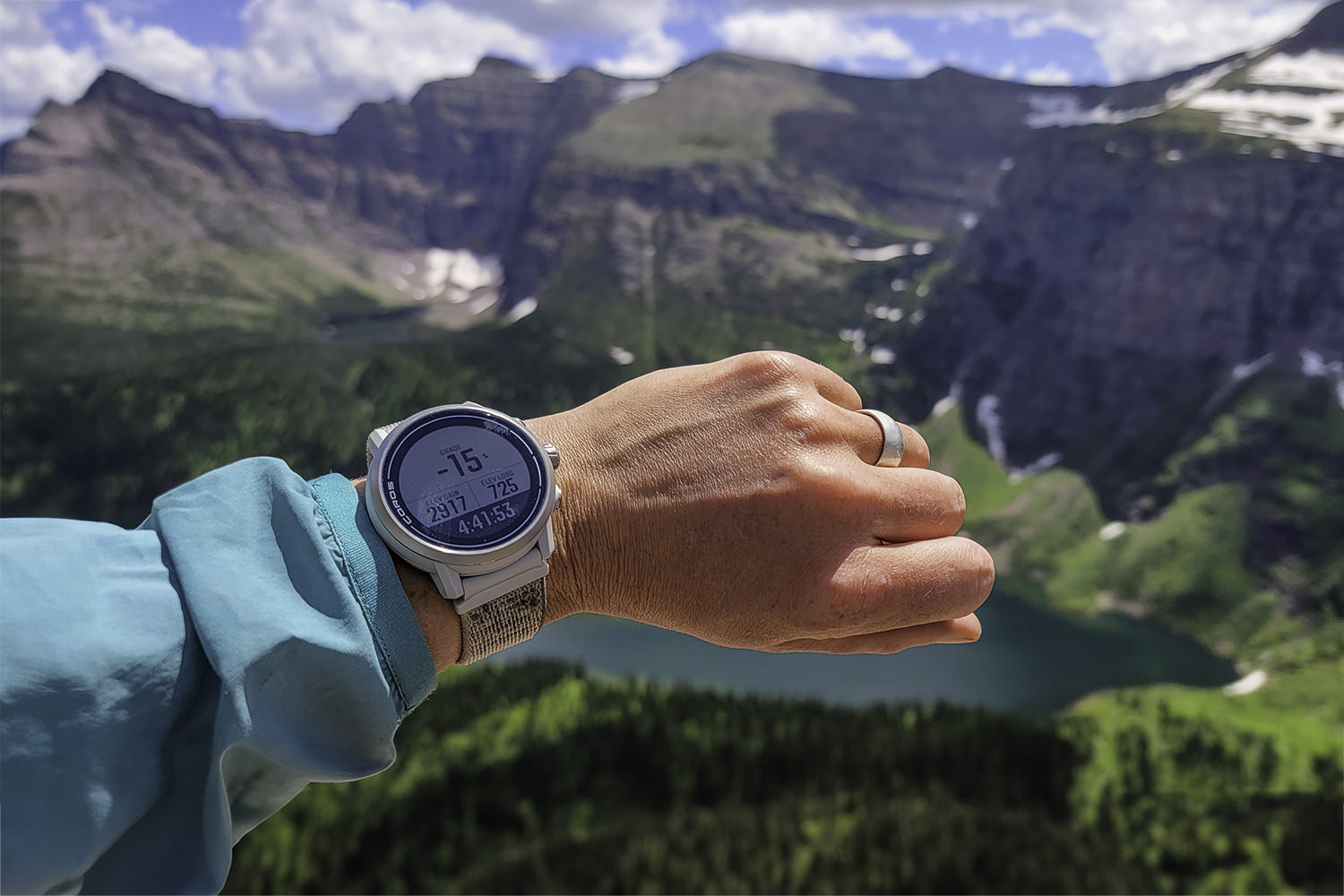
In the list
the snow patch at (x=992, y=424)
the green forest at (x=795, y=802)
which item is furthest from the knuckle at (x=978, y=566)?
the snow patch at (x=992, y=424)

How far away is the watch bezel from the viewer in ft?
9.27

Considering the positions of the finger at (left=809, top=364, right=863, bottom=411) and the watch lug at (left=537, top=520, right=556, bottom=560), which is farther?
the finger at (left=809, top=364, right=863, bottom=411)

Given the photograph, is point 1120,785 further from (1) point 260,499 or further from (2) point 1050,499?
(1) point 260,499

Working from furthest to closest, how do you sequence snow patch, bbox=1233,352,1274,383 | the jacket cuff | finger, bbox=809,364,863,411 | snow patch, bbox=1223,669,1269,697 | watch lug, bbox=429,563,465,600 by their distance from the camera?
snow patch, bbox=1233,352,1274,383
snow patch, bbox=1223,669,1269,697
finger, bbox=809,364,863,411
watch lug, bbox=429,563,465,600
the jacket cuff

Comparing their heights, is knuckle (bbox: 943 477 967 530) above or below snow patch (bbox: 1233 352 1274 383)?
above

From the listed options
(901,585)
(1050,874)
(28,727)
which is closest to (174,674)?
(28,727)

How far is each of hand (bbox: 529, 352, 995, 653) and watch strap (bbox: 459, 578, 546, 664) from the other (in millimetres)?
260

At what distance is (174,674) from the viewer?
2.12 metres

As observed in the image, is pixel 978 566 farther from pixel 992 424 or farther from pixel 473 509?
pixel 992 424

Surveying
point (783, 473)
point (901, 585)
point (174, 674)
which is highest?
point (174, 674)

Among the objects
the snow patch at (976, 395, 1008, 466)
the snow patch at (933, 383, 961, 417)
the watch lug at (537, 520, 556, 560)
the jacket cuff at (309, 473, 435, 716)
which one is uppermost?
the jacket cuff at (309, 473, 435, 716)

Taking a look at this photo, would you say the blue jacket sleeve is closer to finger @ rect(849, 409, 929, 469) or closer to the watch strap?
the watch strap

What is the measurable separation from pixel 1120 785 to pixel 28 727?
8565 cm

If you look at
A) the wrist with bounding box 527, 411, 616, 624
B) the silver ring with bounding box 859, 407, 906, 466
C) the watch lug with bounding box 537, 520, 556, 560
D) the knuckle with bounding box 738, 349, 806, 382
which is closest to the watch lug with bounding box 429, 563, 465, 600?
the watch lug with bounding box 537, 520, 556, 560
